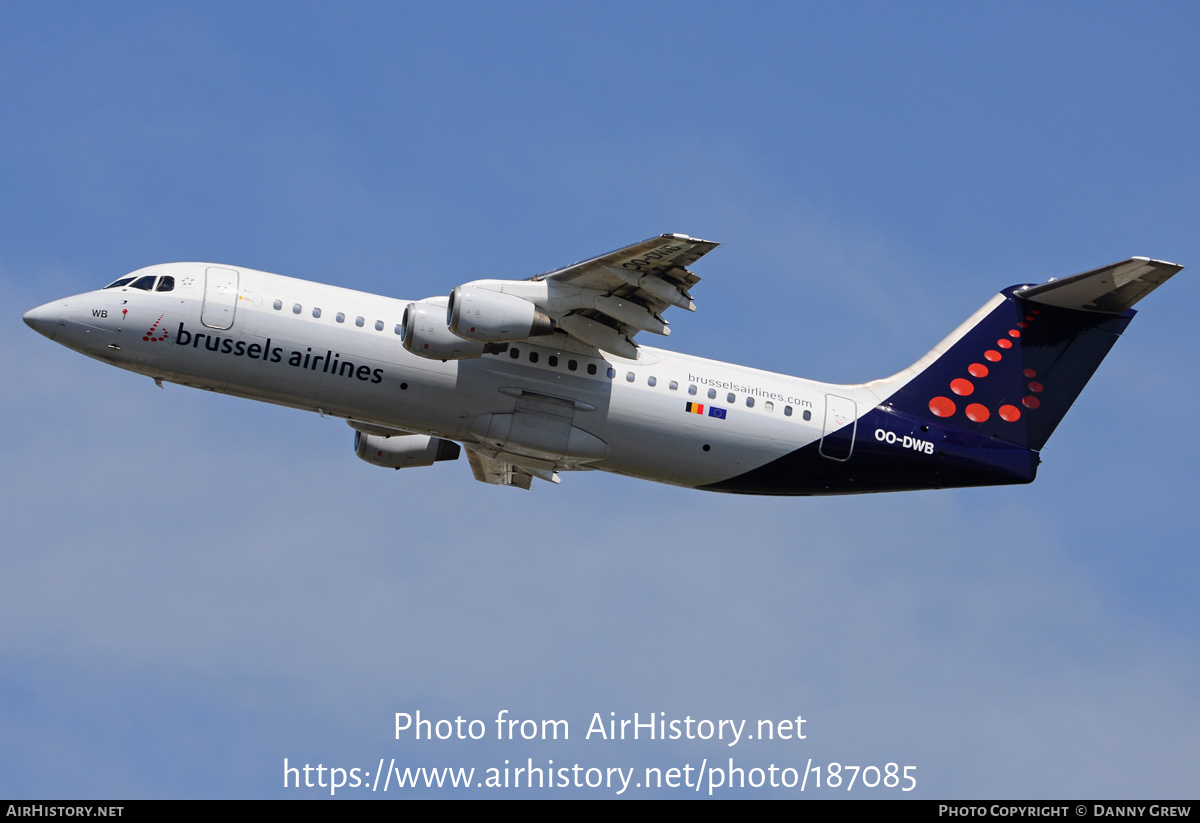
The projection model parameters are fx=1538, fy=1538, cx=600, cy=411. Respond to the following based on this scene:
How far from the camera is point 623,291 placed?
25.6 meters

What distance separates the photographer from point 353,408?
25969 millimetres

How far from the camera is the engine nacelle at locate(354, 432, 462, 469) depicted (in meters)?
30.0

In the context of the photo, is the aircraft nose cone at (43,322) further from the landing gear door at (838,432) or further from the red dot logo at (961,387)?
the red dot logo at (961,387)

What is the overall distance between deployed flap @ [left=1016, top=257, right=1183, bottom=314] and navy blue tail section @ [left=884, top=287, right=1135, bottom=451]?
177 millimetres

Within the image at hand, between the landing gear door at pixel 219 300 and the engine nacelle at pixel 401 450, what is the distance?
17.0 feet

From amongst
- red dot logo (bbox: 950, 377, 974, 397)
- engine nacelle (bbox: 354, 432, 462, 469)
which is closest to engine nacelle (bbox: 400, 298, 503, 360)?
engine nacelle (bbox: 354, 432, 462, 469)

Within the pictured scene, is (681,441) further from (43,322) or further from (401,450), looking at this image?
(43,322)

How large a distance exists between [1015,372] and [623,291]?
26.9ft

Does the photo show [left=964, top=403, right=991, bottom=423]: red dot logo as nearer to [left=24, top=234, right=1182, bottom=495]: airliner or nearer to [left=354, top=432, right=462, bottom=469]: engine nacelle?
[left=24, top=234, right=1182, bottom=495]: airliner

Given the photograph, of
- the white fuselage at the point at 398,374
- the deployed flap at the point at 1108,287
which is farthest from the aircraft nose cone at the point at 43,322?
the deployed flap at the point at 1108,287

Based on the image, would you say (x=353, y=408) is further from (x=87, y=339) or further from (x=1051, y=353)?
(x=1051, y=353)
